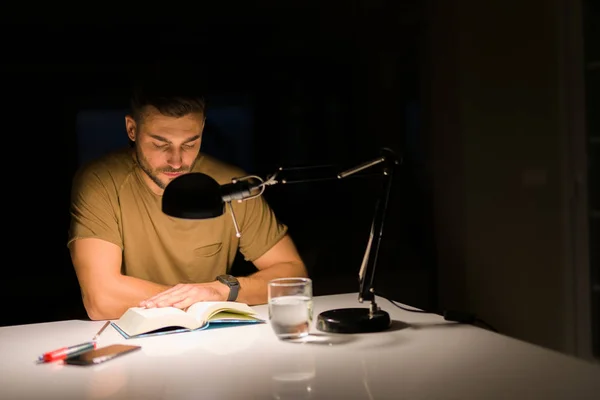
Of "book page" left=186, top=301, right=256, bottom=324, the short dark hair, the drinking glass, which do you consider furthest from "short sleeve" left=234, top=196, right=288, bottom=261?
the drinking glass

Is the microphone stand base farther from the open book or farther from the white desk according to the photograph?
the open book

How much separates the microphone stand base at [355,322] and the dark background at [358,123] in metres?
0.40

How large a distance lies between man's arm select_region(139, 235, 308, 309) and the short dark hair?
0.63m

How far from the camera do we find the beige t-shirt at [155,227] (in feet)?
8.18

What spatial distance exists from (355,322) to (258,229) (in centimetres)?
108

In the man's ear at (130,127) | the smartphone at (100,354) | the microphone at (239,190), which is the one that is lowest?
the smartphone at (100,354)

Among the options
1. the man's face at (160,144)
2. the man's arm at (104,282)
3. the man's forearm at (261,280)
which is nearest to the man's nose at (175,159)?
the man's face at (160,144)

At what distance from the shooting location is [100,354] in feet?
4.98

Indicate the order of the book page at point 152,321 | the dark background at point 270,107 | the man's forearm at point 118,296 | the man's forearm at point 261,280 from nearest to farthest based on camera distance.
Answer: the book page at point 152,321
the man's forearm at point 118,296
the man's forearm at point 261,280
the dark background at point 270,107

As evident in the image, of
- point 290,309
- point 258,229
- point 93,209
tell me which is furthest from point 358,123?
point 290,309

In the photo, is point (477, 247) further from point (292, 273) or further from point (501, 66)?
point (292, 273)

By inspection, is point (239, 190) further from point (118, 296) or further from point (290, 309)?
point (118, 296)

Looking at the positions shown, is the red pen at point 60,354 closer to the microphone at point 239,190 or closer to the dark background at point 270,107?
the microphone at point 239,190

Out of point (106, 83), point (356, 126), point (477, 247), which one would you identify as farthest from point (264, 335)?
point (477, 247)
